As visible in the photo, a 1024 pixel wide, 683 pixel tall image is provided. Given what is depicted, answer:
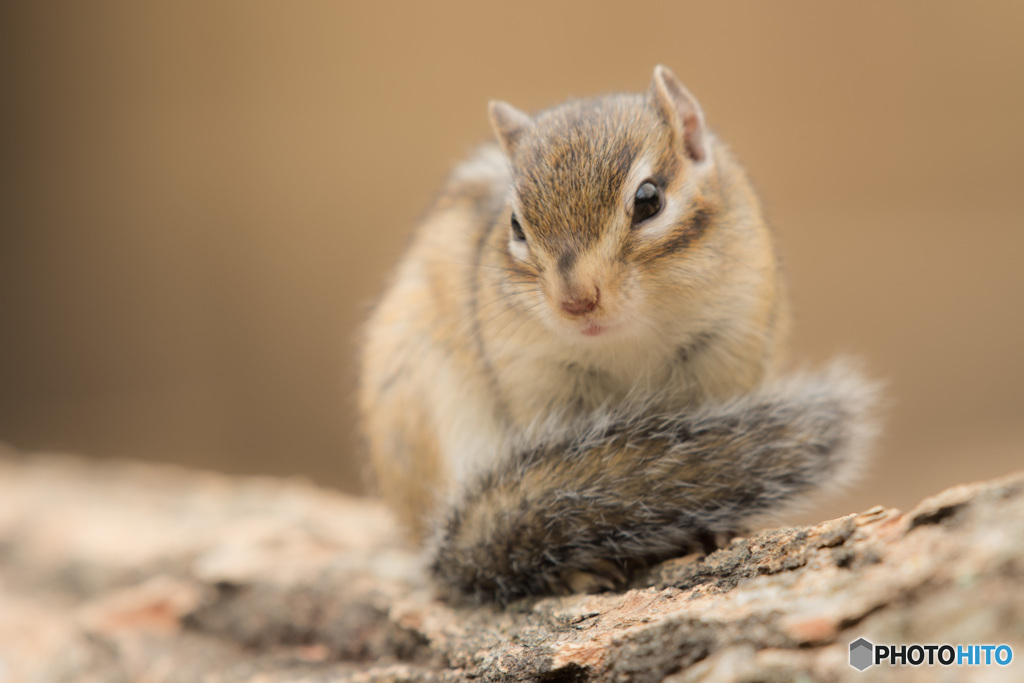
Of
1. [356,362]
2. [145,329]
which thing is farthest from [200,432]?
[356,362]

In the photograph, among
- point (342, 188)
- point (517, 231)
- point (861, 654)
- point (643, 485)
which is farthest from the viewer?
point (342, 188)

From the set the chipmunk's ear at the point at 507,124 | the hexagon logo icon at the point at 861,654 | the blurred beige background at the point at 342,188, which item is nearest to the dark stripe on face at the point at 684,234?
the chipmunk's ear at the point at 507,124

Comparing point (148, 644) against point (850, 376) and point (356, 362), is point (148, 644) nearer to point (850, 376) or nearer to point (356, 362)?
point (356, 362)

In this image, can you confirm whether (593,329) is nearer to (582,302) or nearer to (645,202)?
(582,302)

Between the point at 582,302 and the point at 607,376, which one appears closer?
the point at 582,302

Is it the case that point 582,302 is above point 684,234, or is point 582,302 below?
below

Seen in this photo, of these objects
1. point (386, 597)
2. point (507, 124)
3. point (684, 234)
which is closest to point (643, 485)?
point (684, 234)

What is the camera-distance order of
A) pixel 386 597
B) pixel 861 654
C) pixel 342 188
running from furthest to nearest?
pixel 342 188, pixel 386 597, pixel 861 654
